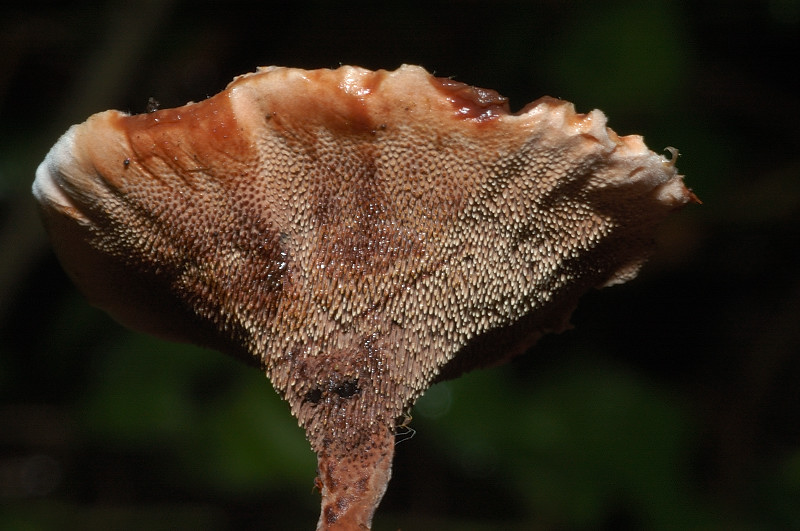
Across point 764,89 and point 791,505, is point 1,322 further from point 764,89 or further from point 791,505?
point 764,89

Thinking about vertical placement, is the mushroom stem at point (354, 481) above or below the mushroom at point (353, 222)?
below

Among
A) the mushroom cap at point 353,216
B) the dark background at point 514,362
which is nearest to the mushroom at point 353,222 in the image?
the mushroom cap at point 353,216

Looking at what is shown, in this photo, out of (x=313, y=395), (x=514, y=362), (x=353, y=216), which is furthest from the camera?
(x=514, y=362)

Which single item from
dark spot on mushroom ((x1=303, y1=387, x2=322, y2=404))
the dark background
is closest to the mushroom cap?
dark spot on mushroom ((x1=303, y1=387, x2=322, y2=404))

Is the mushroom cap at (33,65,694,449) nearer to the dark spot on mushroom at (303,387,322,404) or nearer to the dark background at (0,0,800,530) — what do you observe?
the dark spot on mushroom at (303,387,322,404)

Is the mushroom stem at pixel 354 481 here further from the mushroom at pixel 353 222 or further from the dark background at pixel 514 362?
the dark background at pixel 514 362

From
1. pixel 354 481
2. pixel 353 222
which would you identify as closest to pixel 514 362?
pixel 354 481

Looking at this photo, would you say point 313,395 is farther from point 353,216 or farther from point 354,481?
point 353,216
